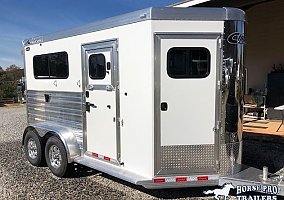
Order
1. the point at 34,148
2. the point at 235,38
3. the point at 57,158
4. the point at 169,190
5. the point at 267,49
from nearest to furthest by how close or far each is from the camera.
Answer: the point at 235,38 → the point at 169,190 → the point at 57,158 → the point at 34,148 → the point at 267,49

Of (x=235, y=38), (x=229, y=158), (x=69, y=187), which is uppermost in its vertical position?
(x=235, y=38)

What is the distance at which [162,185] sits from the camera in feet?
12.5

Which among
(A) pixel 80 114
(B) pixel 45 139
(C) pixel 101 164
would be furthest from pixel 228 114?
(B) pixel 45 139

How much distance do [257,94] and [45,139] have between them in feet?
24.2

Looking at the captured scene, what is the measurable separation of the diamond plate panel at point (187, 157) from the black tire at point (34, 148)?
9.06ft

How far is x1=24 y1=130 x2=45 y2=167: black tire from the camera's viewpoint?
5.65m

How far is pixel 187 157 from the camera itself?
389 centimetres

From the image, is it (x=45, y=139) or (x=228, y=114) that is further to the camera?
(x=45, y=139)

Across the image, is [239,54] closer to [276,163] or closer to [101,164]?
[101,164]

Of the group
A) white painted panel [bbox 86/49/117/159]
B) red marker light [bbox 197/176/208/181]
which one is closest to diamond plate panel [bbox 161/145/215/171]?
red marker light [bbox 197/176/208/181]

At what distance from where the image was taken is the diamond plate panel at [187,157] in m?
3.87

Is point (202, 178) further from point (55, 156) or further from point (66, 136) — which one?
point (55, 156)

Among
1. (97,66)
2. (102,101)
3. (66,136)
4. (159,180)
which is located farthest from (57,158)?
(159,180)

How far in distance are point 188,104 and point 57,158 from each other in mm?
2569
